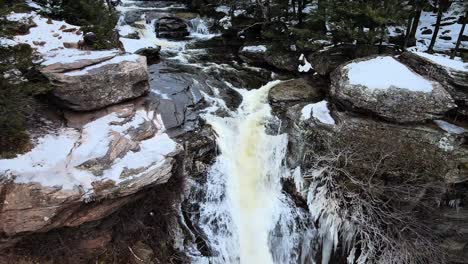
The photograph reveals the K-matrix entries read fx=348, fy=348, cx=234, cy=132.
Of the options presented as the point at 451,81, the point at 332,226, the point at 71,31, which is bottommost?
the point at 332,226

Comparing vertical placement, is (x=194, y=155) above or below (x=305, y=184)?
above

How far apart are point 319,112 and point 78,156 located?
649 cm

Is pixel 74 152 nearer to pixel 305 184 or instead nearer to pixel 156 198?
pixel 156 198

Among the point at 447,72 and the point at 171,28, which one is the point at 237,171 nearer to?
the point at 447,72

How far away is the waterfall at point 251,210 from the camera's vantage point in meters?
8.95

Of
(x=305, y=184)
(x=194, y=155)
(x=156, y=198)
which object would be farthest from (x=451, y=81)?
(x=156, y=198)

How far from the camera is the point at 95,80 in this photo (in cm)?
850

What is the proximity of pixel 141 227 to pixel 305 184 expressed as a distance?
435cm

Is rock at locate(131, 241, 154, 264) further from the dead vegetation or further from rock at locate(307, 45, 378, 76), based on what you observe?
rock at locate(307, 45, 378, 76)

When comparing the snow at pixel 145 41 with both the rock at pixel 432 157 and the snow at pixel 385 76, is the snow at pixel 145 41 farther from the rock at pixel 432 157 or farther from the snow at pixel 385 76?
the rock at pixel 432 157

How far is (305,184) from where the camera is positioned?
9367 mm

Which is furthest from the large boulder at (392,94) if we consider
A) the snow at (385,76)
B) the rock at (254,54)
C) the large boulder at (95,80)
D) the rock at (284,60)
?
the large boulder at (95,80)

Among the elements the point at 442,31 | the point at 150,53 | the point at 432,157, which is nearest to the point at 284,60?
the point at 150,53

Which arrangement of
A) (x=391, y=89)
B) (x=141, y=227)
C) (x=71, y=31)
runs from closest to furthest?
(x=141, y=227), (x=391, y=89), (x=71, y=31)
